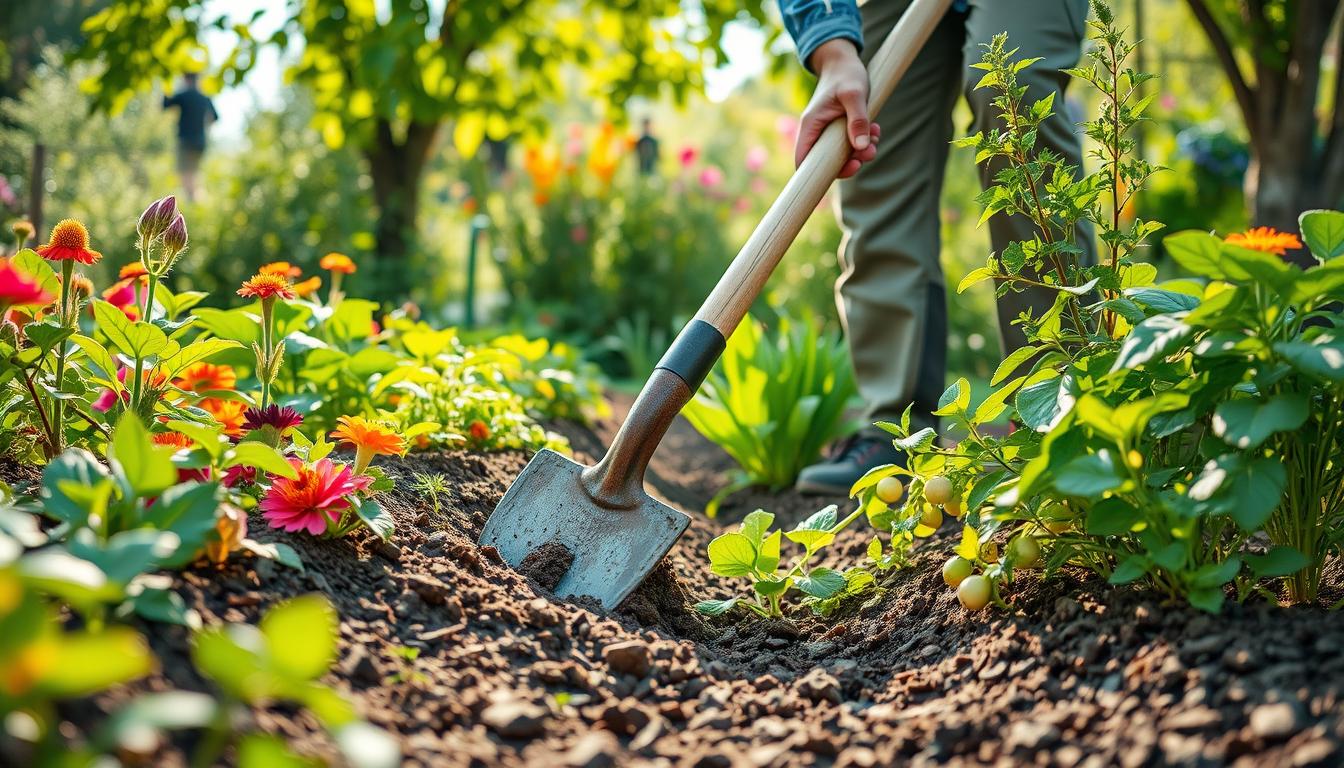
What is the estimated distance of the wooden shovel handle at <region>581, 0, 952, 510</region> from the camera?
1783 mm

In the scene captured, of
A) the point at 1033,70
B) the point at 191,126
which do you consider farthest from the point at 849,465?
the point at 191,126

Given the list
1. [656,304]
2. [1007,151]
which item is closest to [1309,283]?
[1007,151]

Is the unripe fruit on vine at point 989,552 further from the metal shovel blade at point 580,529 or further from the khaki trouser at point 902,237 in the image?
the khaki trouser at point 902,237

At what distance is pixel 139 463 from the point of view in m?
1.10

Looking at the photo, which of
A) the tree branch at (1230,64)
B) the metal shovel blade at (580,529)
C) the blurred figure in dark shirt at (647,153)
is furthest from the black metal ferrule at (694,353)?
the blurred figure in dark shirt at (647,153)

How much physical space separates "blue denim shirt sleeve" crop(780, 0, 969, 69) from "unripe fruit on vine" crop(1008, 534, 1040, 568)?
1153 millimetres

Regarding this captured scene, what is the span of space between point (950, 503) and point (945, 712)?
17.7 inches

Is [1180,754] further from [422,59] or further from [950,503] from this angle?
[422,59]

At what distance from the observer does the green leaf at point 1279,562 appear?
1.22 meters

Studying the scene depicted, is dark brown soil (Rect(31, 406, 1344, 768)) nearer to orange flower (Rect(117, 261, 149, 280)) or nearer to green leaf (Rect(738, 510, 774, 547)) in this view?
green leaf (Rect(738, 510, 774, 547))

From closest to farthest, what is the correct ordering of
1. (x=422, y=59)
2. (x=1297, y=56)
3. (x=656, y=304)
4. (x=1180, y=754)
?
(x=1180, y=754)
(x=422, y=59)
(x=1297, y=56)
(x=656, y=304)

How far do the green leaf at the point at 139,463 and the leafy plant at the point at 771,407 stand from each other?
1.79 metres

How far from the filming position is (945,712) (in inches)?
47.2

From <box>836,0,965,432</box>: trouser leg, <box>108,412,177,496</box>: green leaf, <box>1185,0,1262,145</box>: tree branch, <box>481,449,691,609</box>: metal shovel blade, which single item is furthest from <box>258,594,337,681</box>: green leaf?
<box>1185,0,1262,145</box>: tree branch
